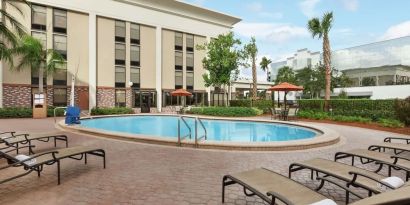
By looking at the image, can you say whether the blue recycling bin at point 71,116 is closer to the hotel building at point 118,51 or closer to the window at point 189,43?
the hotel building at point 118,51

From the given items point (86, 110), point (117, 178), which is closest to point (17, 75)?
point (86, 110)

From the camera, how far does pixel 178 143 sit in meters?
9.61

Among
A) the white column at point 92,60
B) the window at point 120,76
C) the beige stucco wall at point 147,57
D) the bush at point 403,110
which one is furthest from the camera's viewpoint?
the beige stucco wall at point 147,57

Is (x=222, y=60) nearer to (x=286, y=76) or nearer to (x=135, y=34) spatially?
(x=135, y=34)

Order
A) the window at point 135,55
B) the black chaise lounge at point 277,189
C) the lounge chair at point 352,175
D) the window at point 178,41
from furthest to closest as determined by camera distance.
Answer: the window at point 178,41 → the window at point 135,55 → the lounge chair at point 352,175 → the black chaise lounge at point 277,189

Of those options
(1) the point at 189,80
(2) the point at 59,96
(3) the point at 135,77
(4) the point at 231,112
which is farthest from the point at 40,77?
(1) the point at 189,80

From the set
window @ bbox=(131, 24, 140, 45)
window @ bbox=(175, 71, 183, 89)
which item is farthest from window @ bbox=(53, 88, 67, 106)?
window @ bbox=(175, 71, 183, 89)

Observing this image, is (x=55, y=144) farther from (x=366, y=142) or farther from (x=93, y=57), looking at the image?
(x=93, y=57)

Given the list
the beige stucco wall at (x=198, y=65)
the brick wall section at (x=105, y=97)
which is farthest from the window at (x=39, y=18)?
the beige stucco wall at (x=198, y=65)

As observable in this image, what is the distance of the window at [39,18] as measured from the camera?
26.7 meters

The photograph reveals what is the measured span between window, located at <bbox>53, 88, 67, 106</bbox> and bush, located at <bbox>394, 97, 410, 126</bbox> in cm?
2773

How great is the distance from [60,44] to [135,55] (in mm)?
8035

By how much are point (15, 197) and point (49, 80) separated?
2559 centimetres

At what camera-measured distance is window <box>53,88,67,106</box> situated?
27.7 meters
